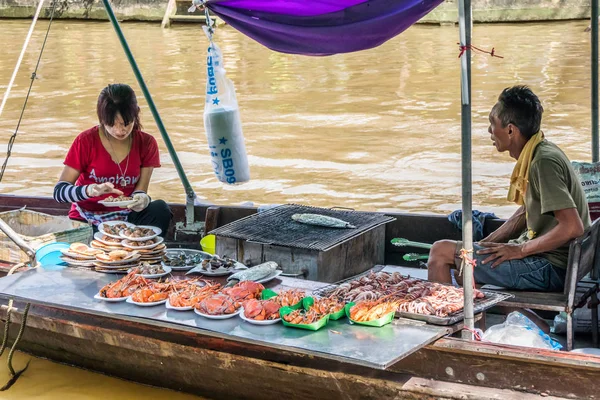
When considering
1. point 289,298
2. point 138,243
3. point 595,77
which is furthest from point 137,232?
point 595,77

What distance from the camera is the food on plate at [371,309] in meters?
3.82

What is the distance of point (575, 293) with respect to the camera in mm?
4277

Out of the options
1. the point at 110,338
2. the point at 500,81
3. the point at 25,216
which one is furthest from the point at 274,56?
the point at 110,338

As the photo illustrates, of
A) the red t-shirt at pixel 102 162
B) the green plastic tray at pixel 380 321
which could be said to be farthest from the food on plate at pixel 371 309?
the red t-shirt at pixel 102 162

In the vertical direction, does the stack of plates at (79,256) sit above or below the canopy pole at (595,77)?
below

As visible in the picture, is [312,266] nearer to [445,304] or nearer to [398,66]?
[445,304]

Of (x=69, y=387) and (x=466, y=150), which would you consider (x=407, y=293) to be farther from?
(x=69, y=387)

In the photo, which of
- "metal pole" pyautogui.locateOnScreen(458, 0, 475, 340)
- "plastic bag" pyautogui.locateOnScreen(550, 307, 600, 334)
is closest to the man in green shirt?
"plastic bag" pyautogui.locateOnScreen(550, 307, 600, 334)

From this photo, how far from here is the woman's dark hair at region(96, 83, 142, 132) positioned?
5.25 m

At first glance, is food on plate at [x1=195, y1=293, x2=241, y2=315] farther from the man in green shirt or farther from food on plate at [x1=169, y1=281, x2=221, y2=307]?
the man in green shirt

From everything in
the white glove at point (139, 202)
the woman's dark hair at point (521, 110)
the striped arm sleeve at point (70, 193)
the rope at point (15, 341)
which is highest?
the woman's dark hair at point (521, 110)

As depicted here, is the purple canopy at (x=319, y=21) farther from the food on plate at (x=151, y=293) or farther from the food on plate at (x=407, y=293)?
the food on plate at (x=151, y=293)

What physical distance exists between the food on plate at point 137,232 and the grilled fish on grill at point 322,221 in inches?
36.0

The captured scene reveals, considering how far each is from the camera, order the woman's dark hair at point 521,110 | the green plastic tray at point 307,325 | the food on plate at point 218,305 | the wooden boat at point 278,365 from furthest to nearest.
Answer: the woman's dark hair at point 521,110, the food on plate at point 218,305, the green plastic tray at point 307,325, the wooden boat at point 278,365
